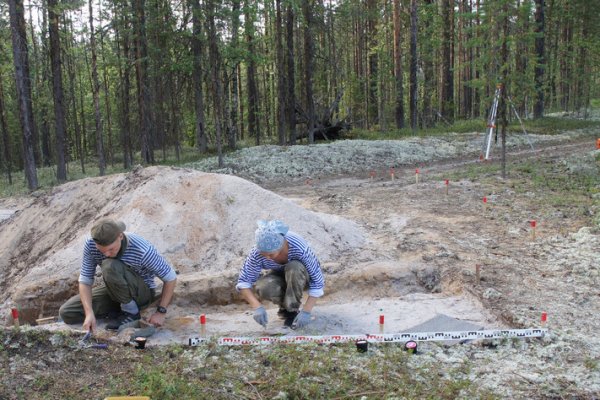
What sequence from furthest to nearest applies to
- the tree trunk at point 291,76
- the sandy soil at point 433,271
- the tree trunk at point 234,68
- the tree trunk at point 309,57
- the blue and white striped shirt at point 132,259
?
the tree trunk at point 309,57
the tree trunk at point 291,76
the tree trunk at point 234,68
the blue and white striped shirt at point 132,259
the sandy soil at point 433,271

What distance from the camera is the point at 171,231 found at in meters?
6.91

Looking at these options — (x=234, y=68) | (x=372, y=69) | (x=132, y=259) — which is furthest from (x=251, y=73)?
(x=132, y=259)

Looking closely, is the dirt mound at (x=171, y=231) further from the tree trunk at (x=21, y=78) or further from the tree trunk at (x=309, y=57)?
the tree trunk at (x=309, y=57)

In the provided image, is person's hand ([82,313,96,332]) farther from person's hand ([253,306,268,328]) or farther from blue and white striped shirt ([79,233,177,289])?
person's hand ([253,306,268,328])

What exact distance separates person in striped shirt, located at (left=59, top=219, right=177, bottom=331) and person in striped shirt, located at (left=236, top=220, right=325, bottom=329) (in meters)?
0.75

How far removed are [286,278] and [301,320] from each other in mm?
385

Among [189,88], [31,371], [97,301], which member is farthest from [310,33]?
[31,371]

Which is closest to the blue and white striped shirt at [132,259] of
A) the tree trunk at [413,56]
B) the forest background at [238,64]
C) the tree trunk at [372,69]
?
the forest background at [238,64]

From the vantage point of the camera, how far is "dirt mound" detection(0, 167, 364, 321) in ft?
19.9

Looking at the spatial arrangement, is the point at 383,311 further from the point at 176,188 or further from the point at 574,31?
the point at 574,31

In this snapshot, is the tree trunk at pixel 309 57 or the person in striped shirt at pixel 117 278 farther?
the tree trunk at pixel 309 57

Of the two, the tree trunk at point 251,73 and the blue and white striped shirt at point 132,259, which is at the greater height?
the tree trunk at point 251,73

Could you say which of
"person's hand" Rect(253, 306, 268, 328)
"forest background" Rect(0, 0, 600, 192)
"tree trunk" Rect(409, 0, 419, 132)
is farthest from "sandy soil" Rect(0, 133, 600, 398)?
"tree trunk" Rect(409, 0, 419, 132)

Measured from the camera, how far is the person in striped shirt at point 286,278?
171 inches
